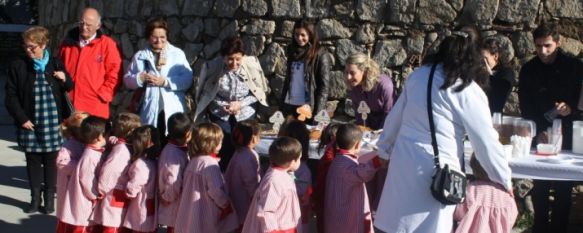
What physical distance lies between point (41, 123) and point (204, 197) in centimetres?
218

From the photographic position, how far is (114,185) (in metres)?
4.93

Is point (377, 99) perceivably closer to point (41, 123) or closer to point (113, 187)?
point (113, 187)

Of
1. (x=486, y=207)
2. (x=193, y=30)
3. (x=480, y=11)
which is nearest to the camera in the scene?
(x=486, y=207)

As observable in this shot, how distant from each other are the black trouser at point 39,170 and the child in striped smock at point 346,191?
2.67 metres

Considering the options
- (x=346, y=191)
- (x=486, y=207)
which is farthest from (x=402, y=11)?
(x=486, y=207)

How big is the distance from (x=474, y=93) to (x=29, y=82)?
3773 mm

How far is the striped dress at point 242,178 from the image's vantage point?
469 centimetres

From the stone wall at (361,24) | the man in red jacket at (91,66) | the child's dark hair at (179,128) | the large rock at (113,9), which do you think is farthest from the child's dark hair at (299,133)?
the large rock at (113,9)

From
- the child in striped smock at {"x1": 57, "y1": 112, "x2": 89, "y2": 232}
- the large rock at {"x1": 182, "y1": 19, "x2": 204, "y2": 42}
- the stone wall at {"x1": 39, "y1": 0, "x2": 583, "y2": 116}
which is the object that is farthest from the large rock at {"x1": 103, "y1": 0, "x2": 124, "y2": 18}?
the child in striped smock at {"x1": 57, "y1": 112, "x2": 89, "y2": 232}

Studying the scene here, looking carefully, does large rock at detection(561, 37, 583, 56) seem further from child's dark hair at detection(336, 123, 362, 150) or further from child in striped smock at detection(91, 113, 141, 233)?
child in striped smock at detection(91, 113, 141, 233)

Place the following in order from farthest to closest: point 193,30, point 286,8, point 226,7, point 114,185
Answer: point 193,30 → point 226,7 → point 286,8 → point 114,185

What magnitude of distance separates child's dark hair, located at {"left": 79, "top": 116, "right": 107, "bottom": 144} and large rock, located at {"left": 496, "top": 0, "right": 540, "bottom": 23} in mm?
3456

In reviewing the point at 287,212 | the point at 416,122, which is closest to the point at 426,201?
the point at 416,122

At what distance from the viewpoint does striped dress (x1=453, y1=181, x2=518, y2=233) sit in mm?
3889
